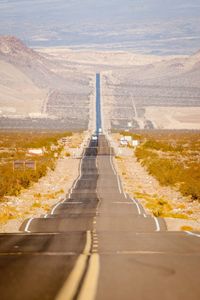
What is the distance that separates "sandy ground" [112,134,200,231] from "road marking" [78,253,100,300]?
13.9 metres

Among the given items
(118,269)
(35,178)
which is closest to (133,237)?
(118,269)

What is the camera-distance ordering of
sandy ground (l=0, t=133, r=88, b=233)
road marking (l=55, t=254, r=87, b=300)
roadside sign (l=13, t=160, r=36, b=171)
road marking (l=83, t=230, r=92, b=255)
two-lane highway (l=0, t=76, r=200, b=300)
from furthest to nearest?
roadside sign (l=13, t=160, r=36, b=171), sandy ground (l=0, t=133, r=88, b=233), road marking (l=83, t=230, r=92, b=255), two-lane highway (l=0, t=76, r=200, b=300), road marking (l=55, t=254, r=87, b=300)

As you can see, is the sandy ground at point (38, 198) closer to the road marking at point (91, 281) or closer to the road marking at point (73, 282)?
the road marking at point (91, 281)

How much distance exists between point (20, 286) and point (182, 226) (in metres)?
17.4

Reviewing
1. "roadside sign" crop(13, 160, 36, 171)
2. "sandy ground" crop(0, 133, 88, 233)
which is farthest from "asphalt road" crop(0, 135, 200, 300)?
"roadside sign" crop(13, 160, 36, 171)

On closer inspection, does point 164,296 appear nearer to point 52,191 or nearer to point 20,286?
point 20,286

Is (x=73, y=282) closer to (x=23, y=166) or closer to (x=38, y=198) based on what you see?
(x=38, y=198)

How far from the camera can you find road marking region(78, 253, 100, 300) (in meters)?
12.1

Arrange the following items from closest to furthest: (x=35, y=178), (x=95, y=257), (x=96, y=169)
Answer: (x=95, y=257) < (x=35, y=178) < (x=96, y=169)

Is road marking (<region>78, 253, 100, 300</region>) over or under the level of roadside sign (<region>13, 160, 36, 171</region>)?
over

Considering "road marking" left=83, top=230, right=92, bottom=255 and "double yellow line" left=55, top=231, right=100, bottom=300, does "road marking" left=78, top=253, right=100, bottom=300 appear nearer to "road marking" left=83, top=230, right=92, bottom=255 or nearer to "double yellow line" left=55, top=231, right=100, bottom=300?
"double yellow line" left=55, top=231, right=100, bottom=300

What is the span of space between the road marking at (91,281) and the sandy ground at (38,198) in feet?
42.9

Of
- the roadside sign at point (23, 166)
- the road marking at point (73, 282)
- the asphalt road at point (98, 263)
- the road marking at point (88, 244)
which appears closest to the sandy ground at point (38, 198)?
the roadside sign at point (23, 166)

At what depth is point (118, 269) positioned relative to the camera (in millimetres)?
14992
